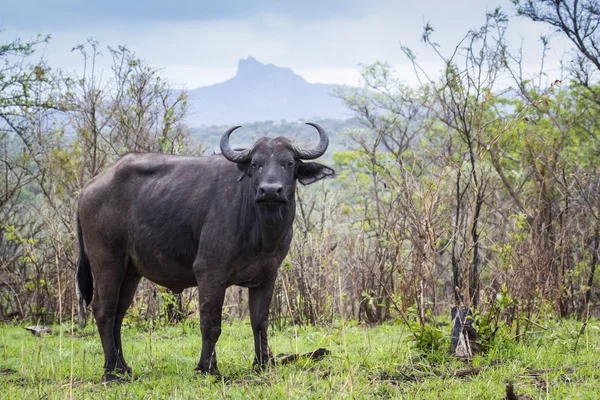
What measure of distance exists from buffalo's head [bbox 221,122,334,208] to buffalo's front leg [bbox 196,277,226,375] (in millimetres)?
929

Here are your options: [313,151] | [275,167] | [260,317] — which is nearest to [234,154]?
[275,167]

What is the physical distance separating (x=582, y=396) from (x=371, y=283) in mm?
5799

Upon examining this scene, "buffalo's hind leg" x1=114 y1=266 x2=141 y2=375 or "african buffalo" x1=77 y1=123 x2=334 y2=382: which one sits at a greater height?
"african buffalo" x1=77 y1=123 x2=334 y2=382

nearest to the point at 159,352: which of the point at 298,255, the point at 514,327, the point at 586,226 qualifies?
the point at 298,255

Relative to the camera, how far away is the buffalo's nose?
5.43 m

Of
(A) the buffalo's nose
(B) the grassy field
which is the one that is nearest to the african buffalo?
(A) the buffalo's nose

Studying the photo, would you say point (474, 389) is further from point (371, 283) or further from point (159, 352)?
point (371, 283)

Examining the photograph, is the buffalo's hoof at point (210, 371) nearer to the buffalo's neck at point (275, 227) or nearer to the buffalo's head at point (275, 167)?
the buffalo's neck at point (275, 227)

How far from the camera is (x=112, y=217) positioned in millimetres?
6520

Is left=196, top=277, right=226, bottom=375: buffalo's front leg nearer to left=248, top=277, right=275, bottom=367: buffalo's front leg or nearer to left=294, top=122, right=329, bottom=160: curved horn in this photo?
left=248, top=277, right=275, bottom=367: buffalo's front leg

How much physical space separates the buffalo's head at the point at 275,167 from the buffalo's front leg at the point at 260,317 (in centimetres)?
107

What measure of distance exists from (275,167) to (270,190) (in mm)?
369

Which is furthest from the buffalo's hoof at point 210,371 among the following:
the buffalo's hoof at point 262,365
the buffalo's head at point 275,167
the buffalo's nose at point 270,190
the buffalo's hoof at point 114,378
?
the buffalo's nose at point 270,190

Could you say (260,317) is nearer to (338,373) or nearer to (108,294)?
(338,373)
